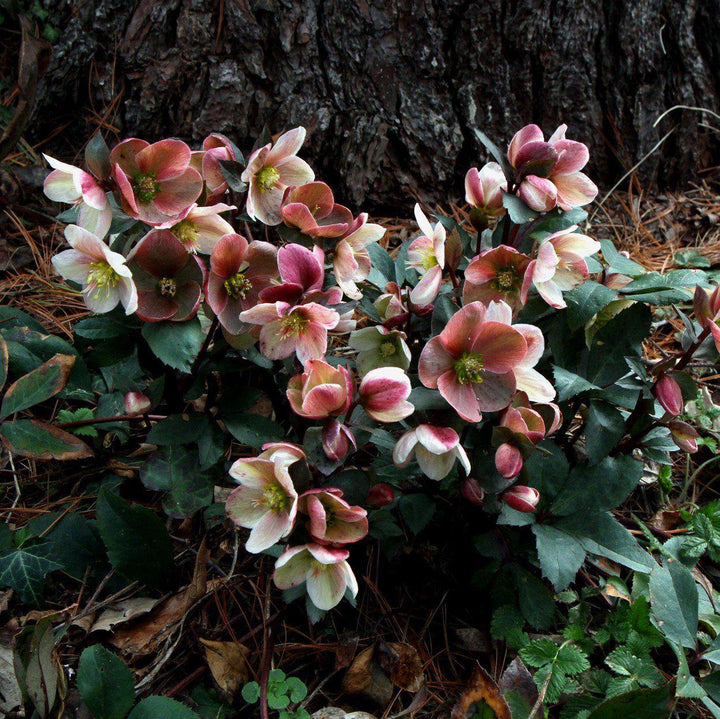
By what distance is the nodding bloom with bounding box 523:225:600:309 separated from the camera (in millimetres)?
1054

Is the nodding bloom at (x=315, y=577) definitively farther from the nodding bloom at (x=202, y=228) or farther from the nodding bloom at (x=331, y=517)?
the nodding bloom at (x=202, y=228)

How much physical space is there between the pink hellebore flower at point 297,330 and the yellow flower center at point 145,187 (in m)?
0.28

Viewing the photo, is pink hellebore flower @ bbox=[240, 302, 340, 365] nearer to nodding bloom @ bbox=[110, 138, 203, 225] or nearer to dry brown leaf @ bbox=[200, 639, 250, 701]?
nodding bloom @ bbox=[110, 138, 203, 225]

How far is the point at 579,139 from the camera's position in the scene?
215 centimetres

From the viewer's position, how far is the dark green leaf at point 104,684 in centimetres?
101

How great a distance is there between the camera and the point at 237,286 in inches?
43.1

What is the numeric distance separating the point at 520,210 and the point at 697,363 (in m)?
0.47

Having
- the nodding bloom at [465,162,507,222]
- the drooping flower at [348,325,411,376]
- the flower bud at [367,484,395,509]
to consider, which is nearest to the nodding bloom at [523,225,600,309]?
the nodding bloom at [465,162,507,222]

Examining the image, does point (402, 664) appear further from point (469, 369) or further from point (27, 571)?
point (27, 571)

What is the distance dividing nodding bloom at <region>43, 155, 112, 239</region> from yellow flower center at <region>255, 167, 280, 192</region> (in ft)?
0.85

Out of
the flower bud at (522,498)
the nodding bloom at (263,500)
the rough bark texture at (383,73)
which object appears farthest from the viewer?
the rough bark texture at (383,73)

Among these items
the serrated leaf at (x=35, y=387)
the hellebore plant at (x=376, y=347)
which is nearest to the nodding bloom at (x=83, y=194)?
the hellebore plant at (x=376, y=347)

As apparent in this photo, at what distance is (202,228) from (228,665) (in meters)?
0.78

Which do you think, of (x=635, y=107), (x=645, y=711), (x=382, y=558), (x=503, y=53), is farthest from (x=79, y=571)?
(x=635, y=107)
